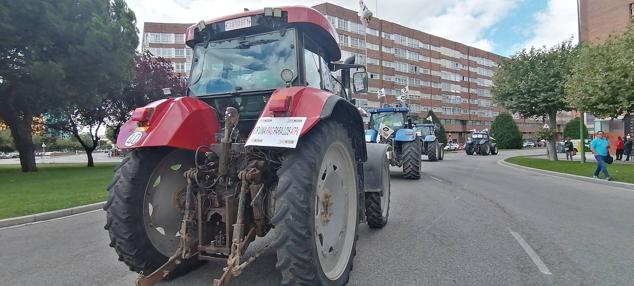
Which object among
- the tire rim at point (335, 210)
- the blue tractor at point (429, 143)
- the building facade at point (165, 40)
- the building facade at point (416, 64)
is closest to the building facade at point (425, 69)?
the building facade at point (416, 64)

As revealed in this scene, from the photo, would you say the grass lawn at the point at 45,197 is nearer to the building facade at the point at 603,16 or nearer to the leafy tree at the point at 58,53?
the leafy tree at the point at 58,53

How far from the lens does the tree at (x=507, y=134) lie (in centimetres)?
6525

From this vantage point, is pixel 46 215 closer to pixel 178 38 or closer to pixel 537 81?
pixel 537 81

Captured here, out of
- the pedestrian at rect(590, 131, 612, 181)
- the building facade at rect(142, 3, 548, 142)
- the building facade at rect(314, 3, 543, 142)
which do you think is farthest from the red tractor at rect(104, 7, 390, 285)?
the building facade at rect(314, 3, 543, 142)

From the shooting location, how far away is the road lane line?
4762 millimetres

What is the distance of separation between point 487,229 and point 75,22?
20.1 meters

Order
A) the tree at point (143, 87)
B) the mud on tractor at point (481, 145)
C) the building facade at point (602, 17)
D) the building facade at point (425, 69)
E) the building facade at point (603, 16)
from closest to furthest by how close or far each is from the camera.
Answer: the tree at point (143, 87), the mud on tractor at point (481, 145), the building facade at point (602, 17), the building facade at point (603, 16), the building facade at point (425, 69)

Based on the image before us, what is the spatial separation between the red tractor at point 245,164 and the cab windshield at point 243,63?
0.04 feet

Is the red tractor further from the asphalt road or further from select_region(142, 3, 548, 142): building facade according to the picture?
select_region(142, 3, 548, 142): building facade

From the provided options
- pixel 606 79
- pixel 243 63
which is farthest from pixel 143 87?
pixel 243 63

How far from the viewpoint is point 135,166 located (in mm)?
3838

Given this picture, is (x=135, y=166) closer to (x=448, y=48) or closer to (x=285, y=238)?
(x=285, y=238)

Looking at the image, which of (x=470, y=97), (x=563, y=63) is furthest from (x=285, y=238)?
(x=470, y=97)

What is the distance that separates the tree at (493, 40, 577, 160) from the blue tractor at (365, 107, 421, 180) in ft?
31.4
